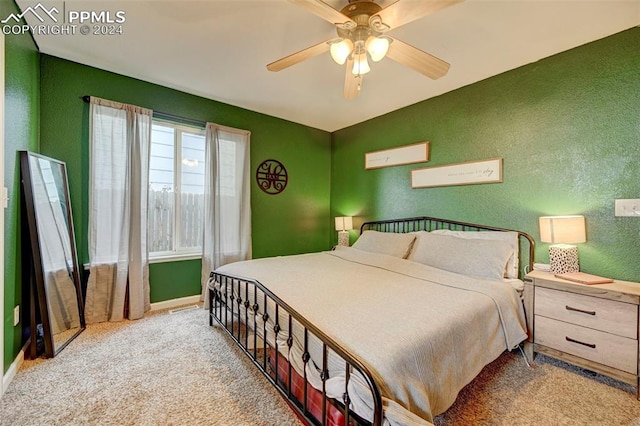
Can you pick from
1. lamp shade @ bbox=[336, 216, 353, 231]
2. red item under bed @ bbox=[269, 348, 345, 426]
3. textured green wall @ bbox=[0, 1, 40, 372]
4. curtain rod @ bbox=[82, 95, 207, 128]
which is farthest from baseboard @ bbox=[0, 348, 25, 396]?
lamp shade @ bbox=[336, 216, 353, 231]

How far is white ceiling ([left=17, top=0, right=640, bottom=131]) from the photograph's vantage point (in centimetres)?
188

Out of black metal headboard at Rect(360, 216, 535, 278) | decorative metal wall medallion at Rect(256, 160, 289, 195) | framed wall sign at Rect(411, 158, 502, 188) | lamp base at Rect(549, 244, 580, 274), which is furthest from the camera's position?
decorative metal wall medallion at Rect(256, 160, 289, 195)

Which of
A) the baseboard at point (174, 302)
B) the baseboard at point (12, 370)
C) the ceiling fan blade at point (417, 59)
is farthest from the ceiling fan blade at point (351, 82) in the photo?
the baseboard at point (12, 370)

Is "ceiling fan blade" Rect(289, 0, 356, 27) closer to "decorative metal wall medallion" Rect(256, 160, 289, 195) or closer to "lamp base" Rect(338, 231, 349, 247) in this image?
"decorative metal wall medallion" Rect(256, 160, 289, 195)

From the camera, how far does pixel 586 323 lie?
1903 millimetres

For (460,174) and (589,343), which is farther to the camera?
(460,174)

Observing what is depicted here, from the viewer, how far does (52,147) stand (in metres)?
2.54

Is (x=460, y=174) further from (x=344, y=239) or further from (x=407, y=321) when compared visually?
(x=407, y=321)

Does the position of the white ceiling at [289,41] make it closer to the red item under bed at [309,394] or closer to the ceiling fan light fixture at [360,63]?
the ceiling fan light fixture at [360,63]

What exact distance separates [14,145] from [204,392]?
2182mm

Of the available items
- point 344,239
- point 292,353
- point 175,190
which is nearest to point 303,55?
point 292,353

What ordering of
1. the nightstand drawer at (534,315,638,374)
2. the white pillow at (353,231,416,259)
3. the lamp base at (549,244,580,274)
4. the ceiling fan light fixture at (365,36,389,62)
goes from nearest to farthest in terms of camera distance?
the ceiling fan light fixture at (365,36,389,62), the nightstand drawer at (534,315,638,374), the lamp base at (549,244,580,274), the white pillow at (353,231,416,259)

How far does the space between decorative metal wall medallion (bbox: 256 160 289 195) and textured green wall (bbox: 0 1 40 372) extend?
2277 mm

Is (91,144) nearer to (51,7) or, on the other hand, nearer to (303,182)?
(51,7)
